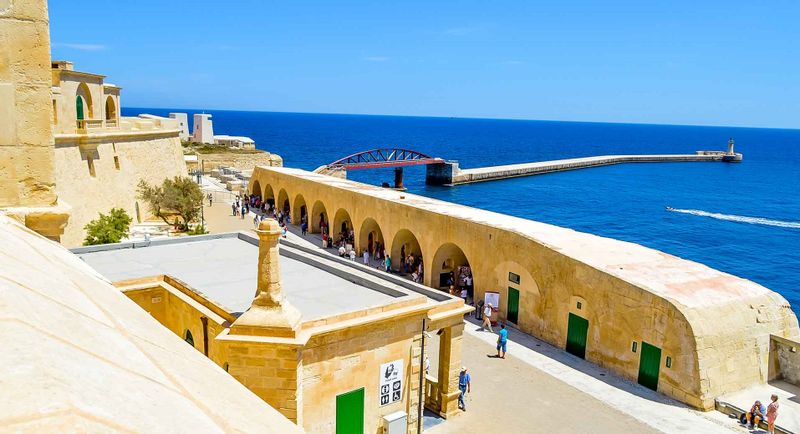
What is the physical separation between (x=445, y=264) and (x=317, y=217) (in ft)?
35.0

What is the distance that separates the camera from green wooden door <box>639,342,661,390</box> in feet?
47.2

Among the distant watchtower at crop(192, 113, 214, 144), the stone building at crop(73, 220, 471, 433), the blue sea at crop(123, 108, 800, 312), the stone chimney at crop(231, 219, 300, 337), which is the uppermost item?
the distant watchtower at crop(192, 113, 214, 144)

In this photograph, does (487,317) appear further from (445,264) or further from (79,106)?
(79,106)

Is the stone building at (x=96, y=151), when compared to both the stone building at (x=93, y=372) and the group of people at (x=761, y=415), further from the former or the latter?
the group of people at (x=761, y=415)

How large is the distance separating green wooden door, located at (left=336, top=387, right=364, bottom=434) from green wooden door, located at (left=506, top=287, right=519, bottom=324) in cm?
895

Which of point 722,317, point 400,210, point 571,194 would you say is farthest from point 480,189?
point 722,317

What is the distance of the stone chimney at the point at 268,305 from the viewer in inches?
338

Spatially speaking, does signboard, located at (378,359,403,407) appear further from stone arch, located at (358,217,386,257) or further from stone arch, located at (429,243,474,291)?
stone arch, located at (358,217,386,257)

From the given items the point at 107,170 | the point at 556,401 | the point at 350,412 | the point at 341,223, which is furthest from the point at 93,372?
the point at 107,170

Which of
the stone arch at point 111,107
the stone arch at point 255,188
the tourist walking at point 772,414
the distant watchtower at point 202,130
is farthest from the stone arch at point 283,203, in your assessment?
the distant watchtower at point 202,130

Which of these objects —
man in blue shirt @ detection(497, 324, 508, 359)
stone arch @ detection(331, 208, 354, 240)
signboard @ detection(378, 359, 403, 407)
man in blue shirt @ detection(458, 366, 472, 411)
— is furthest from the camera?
stone arch @ detection(331, 208, 354, 240)

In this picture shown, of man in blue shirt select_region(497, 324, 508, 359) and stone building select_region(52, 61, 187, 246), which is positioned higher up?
stone building select_region(52, 61, 187, 246)

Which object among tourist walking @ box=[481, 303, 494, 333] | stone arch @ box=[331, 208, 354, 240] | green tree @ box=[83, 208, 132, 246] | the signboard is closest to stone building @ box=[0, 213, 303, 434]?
the signboard

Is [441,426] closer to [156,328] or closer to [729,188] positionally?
[156,328]
